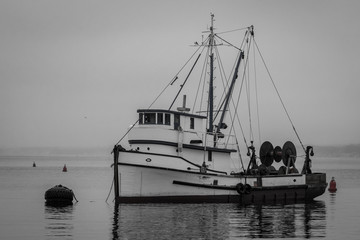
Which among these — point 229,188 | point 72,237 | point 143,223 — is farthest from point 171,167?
point 72,237

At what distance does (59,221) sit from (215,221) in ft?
29.1

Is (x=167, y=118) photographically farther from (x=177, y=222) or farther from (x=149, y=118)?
(x=177, y=222)

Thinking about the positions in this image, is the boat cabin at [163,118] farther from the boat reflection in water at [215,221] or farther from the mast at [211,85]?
the boat reflection in water at [215,221]

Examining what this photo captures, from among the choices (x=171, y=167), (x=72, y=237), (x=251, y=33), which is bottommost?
(x=72, y=237)

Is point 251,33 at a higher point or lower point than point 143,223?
higher

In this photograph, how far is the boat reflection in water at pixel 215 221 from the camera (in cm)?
3256

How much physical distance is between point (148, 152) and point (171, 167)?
198 centimetres

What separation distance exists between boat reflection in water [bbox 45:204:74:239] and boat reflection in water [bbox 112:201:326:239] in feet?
7.92

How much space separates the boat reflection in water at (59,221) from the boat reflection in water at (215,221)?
2.41 m

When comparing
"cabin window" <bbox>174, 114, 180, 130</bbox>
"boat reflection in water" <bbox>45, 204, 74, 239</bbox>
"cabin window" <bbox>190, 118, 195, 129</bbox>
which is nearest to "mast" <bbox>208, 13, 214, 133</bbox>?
"cabin window" <bbox>190, 118, 195, 129</bbox>

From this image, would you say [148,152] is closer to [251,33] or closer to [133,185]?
[133,185]

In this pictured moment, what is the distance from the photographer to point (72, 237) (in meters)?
31.4

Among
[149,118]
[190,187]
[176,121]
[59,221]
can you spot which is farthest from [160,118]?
[59,221]

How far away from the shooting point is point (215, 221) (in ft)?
123
